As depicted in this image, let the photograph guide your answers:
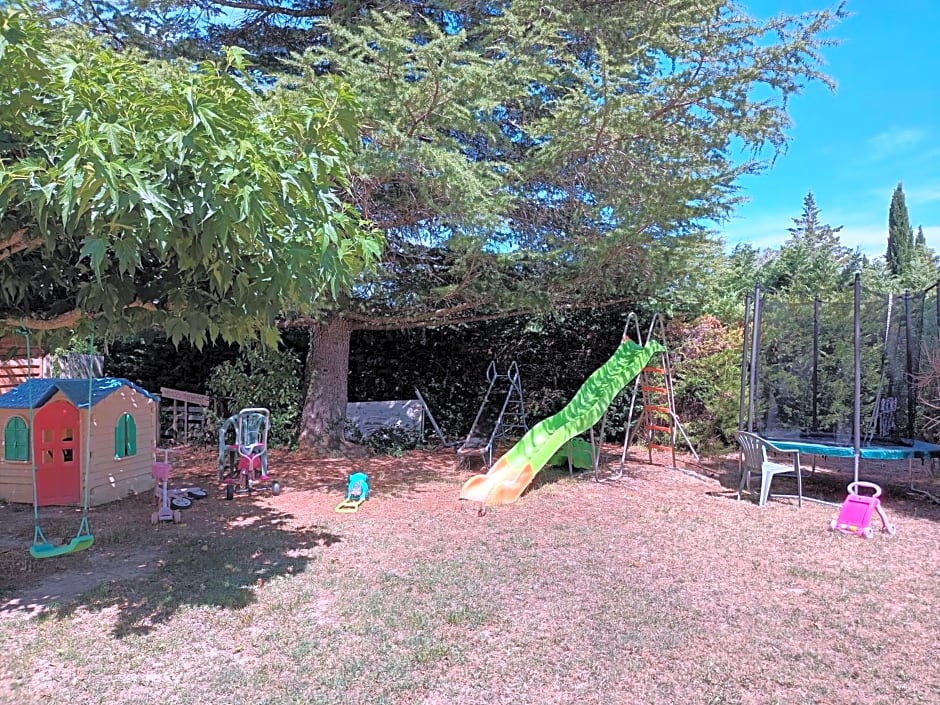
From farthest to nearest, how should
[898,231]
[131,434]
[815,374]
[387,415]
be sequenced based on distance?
1. [898,231]
2. [387,415]
3. [815,374]
4. [131,434]

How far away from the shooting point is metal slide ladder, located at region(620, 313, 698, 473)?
8.02 meters

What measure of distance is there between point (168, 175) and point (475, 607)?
279 cm

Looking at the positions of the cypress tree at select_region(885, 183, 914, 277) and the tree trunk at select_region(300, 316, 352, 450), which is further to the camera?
the cypress tree at select_region(885, 183, 914, 277)

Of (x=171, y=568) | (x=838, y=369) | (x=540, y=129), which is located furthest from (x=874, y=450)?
(x=171, y=568)

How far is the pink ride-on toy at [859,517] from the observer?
17.2ft

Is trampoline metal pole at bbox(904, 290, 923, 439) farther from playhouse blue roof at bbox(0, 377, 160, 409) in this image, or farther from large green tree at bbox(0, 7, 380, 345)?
playhouse blue roof at bbox(0, 377, 160, 409)

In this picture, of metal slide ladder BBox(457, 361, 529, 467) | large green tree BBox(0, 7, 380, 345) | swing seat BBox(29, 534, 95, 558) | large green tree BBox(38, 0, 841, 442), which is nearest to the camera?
large green tree BBox(0, 7, 380, 345)

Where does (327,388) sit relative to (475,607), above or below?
above

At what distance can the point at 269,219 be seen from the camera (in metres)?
2.81

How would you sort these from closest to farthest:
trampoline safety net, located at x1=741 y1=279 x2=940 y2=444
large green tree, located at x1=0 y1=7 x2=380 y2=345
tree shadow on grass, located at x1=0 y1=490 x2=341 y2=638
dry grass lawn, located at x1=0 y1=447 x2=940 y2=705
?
large green tree, located at x1=0 y1=7 x2=380 y2=345, dry grass lawn, located at x1=0 y1=447 x2=940 y2=705, tree shadow on grass, located at x1=0 y1=490 x2=341 y2=638, trampoline safety net, located at x1=741 y1=279 x2=940 y2=444

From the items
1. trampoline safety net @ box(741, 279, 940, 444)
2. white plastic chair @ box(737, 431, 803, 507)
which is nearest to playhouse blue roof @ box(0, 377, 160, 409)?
white plastic chair @ box(737, 431, 803, 507)

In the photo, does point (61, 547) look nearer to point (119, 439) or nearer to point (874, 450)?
point (119, 439)

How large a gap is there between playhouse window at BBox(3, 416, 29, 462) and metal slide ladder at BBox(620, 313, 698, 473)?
6.56 meters

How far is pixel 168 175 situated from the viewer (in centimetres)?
257
